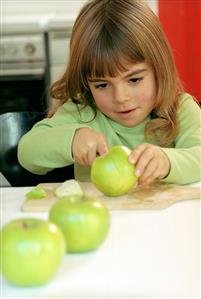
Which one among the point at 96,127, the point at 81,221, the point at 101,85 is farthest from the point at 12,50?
Answer: the point at 81,221

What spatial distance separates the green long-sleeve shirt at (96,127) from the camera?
3.74 ft

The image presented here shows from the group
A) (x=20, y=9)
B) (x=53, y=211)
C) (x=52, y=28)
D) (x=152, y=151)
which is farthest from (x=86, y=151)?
(x=20, y=9)

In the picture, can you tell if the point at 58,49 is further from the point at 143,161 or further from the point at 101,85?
the point at 143,161

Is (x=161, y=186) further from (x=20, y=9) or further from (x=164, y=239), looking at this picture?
(x=20, y=9)

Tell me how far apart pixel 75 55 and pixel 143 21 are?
0.17m

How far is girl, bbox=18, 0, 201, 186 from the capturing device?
1.24m

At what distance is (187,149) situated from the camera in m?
1.21

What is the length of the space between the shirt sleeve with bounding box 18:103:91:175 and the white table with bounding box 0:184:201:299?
349 mm

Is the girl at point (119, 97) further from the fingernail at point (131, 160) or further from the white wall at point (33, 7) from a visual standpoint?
the white wall at point (33, 7)

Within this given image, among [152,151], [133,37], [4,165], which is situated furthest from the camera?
[4,165]

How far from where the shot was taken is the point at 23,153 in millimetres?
1296

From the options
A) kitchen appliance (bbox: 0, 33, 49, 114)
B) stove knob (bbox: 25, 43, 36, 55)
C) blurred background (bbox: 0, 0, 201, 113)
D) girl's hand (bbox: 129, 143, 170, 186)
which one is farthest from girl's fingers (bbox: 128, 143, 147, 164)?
stove knob (bbox: 25, 43, 36, 55)

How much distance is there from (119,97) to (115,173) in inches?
12.7

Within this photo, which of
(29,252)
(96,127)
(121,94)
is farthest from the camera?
(96,127)
